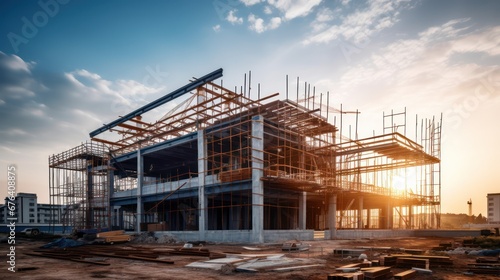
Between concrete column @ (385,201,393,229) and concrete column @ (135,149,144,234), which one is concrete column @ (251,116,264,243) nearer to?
concrete column @ (135,149,144,234)

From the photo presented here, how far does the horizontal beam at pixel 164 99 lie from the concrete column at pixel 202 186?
12.3ft

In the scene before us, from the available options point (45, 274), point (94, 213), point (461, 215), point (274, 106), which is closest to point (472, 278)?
point (45, 274)

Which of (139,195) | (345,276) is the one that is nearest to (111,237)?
(139,195)

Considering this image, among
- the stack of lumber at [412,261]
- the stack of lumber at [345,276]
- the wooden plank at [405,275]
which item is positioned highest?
the stack of lumber at [345,276]

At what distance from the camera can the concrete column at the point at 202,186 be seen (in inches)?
1062

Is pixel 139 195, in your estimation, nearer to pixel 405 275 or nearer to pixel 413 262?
pixel 413 262

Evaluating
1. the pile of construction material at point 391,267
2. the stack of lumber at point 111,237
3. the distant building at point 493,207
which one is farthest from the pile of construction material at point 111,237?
the distant building at point 493,207

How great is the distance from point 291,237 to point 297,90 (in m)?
11.1

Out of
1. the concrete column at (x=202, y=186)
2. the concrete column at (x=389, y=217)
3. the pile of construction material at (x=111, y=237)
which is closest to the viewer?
the pile of construction material at (x=111, y=237)

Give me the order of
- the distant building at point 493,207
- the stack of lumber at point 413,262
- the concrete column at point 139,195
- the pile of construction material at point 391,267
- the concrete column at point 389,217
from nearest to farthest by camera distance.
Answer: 1. the pile of construction material at point 391,267
2. the stack of lumber at point 413,262
3. the concrete column at point 139,195
4. the concrete column at point 389,217
5. the distant building at point 493,207

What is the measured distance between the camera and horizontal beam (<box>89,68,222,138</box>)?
2647 centimetres

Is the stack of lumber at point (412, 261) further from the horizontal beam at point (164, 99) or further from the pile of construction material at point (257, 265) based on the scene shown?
the horizontal beam at point (164, 99)

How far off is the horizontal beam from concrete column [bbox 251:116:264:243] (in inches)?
188

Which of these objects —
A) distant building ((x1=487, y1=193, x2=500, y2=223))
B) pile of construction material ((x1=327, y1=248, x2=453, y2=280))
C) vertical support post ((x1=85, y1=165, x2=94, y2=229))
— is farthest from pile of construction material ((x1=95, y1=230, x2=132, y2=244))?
distant building ((x1=487, y1=193, x2=500, y2=223))
